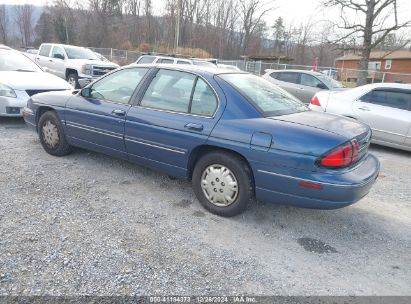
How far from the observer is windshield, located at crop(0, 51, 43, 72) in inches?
311

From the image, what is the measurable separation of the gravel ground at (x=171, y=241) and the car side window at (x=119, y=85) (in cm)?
103

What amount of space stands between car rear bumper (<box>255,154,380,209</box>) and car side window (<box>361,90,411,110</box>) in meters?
4.20

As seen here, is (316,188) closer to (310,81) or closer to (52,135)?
(52,135)

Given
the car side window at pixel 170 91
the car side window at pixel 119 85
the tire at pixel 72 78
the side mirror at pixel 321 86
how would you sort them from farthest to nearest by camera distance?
1. the tire at pixel 72 78
2. the side mirror at pixel 321 86
3. the car side window at pixel 119 85
4. the car side window at pixel 170 91

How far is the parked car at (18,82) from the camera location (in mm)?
6754

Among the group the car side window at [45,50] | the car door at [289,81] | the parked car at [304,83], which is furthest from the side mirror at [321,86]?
the car side window at [45,50]

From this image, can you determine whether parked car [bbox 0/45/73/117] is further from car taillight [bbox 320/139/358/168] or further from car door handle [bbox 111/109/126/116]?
car taillight [bbox 320/139/358/168]

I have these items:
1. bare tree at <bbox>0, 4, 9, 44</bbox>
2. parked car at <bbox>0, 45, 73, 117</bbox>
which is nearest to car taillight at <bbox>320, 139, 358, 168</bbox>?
parked car at <bbox>0, 45, 73, 117</bbox>

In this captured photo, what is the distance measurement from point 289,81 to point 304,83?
0.56m

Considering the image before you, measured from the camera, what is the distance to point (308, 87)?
39.7ft

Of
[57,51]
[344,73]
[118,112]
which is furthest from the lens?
[344,73]

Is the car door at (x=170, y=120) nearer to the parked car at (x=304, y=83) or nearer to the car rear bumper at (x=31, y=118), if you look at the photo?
the car rear bumper at (x=31, y=118)

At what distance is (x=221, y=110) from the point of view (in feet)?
12.0

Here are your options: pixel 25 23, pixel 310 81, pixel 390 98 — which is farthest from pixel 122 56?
pixel 25 23
